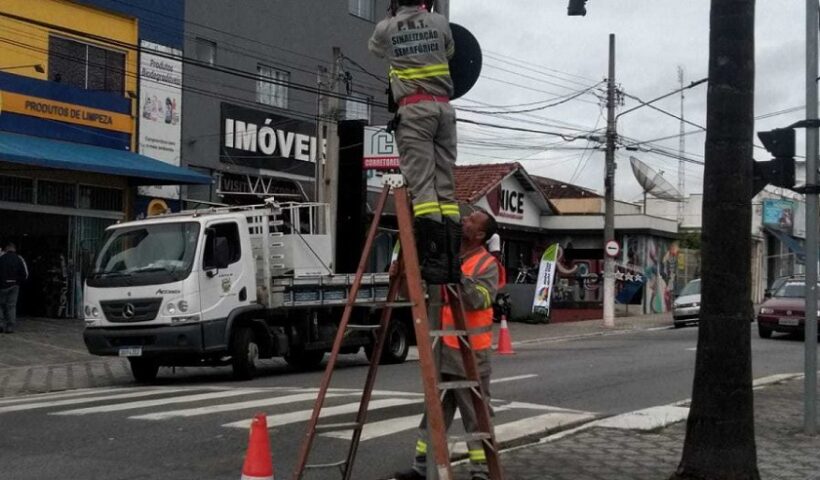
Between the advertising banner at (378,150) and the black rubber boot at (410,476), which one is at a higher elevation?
the advertising banner at (378,150)

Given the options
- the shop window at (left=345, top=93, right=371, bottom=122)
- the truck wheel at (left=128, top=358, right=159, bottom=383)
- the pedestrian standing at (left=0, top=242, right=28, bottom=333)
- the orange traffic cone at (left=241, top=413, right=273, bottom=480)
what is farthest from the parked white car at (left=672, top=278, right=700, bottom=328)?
the orange traffic cone at (left=241, top=413, right=273, bottom=480)

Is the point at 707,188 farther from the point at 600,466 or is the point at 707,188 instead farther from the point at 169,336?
the point at 169,336

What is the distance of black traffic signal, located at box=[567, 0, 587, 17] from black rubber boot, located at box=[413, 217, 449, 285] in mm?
6267

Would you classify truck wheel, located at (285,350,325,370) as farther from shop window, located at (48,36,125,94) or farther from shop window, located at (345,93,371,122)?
shop window, located at (345,93,371,122)

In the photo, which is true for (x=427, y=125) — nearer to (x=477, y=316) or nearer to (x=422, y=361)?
(x=422, y=361)

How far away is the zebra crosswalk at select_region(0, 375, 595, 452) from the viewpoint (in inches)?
397

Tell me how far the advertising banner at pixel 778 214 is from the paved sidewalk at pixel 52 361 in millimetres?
35376

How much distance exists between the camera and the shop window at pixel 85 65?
72.0ft

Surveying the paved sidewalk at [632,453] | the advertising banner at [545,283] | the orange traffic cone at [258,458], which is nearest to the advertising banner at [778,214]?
the advertising banner at [545,283]

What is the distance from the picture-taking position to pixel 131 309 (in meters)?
14.7

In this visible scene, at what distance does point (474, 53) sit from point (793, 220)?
58454 millimetres

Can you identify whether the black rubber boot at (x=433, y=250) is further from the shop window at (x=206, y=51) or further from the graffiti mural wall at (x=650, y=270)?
the graffiti mural wall at (x=650, y=270)

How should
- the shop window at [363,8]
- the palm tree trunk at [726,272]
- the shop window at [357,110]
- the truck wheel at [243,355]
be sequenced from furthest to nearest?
the shop window at [363,8] → the shop window at [357,110] → the truck wheel at [243,355] → the palm tree trunk at [726,272]

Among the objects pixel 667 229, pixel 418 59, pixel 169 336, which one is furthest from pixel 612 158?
pixel 418 59
